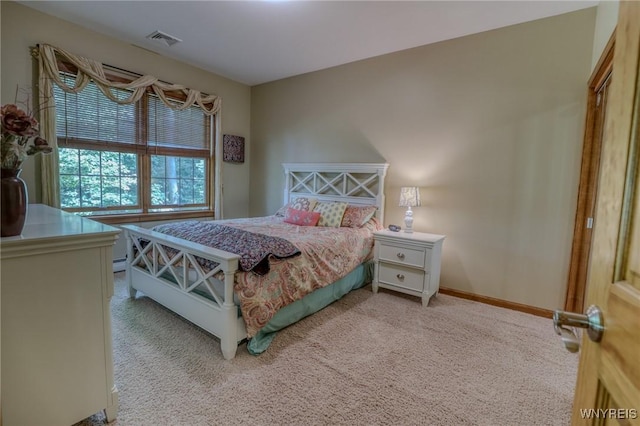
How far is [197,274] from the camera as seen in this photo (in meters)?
2.38

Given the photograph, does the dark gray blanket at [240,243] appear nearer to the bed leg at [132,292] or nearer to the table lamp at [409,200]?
the bed leg at [132,292]

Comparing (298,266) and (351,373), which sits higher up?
(298,266)

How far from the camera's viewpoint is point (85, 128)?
347cm

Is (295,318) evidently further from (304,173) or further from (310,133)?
(310,133)

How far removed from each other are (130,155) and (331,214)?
2681 mm

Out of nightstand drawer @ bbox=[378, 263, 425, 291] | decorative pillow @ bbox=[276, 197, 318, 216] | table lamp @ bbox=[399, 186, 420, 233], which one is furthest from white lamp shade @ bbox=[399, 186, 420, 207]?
decorative pillow @ bbox=[276, 197, 318, 216]

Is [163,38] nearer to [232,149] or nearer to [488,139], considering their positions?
[232,149]

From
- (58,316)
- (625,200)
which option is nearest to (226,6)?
(58,316)

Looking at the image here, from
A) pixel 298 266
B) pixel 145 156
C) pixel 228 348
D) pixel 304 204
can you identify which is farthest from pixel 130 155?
pixel 228 348

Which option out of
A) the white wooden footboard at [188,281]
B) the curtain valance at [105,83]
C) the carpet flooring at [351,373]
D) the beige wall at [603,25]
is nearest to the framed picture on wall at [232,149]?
the curtain valance at [105,83]

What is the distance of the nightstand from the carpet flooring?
372 mm

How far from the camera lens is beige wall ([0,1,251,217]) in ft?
9.66

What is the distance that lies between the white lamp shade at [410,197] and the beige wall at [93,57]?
115 inches

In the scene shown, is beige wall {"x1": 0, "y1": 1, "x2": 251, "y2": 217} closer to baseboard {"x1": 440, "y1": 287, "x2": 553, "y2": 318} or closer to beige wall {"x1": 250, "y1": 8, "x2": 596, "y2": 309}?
beige wall {"x1": 250, "y1": 8, "x2": 596, "y2": 309}
